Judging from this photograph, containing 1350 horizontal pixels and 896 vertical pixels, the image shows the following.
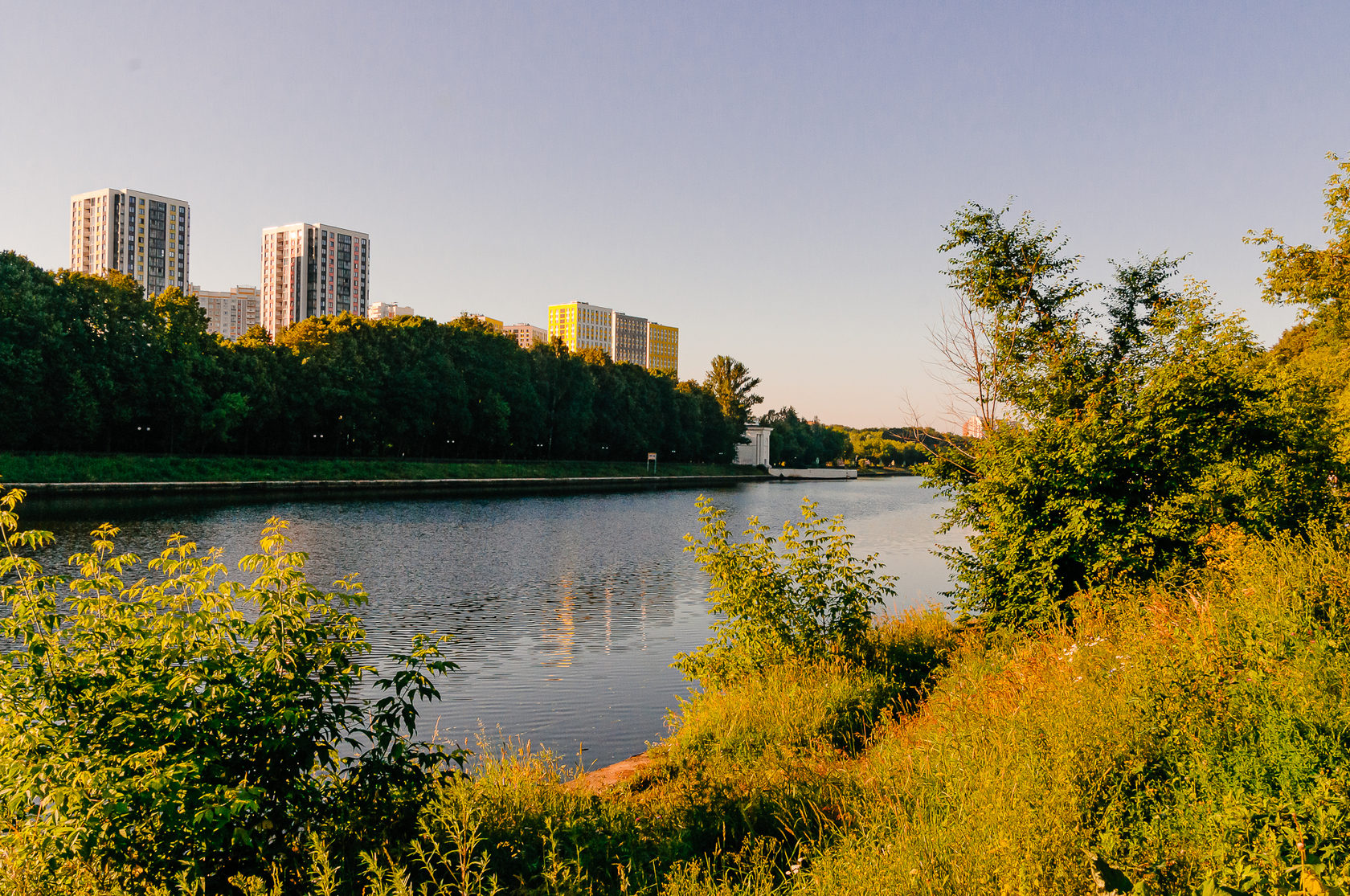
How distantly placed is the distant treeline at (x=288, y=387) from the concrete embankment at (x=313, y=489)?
443 centimetres

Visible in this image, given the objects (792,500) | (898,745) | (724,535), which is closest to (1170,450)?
(724,535)

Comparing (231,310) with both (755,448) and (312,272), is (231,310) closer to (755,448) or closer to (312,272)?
(312,272)

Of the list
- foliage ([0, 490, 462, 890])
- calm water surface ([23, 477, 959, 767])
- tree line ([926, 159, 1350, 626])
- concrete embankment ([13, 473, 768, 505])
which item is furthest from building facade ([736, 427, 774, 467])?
foliage ([0, 490, 462, 890])

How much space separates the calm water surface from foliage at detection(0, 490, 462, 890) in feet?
15.7

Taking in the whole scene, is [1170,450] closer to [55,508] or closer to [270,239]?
[55,508]

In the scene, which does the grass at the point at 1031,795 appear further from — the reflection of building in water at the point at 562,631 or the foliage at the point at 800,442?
the foliage at the point at 800,442

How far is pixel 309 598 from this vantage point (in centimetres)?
483

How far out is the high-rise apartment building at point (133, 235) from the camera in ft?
436

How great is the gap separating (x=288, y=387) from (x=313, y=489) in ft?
33.4

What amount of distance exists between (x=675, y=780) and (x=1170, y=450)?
7.92m

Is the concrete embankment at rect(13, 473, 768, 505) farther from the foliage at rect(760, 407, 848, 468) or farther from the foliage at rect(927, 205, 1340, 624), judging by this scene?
the foliage at rect(760, 407, 848, 468)

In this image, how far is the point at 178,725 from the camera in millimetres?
4078

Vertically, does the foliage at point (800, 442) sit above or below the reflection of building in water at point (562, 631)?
above

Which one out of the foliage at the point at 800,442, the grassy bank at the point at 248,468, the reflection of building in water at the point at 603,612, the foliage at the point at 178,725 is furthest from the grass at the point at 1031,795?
the foliage at the point at 800,442
